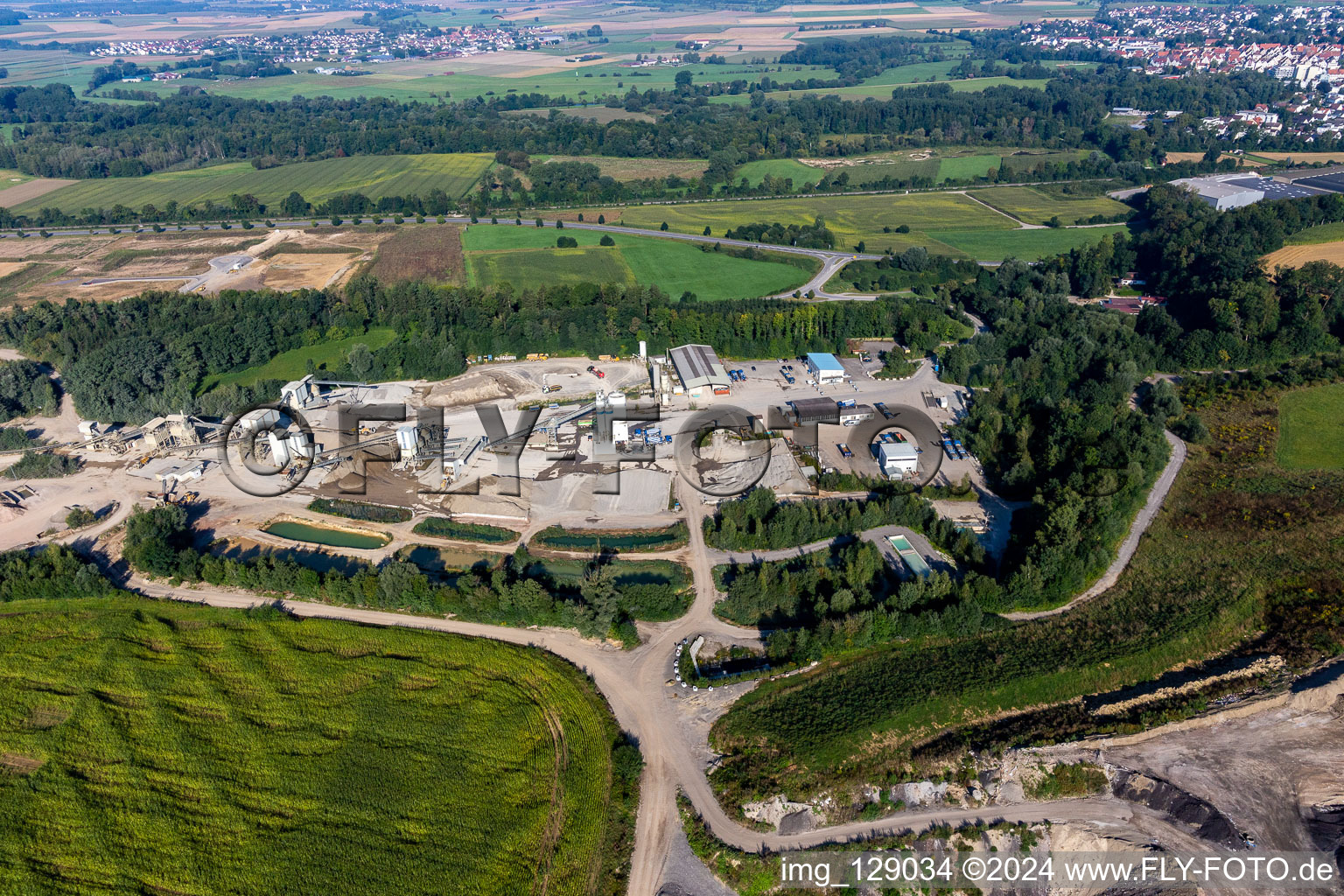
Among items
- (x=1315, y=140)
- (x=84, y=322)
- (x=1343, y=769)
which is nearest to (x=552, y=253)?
(x=84, y=322)

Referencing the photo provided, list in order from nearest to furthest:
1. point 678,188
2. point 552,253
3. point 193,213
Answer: point 552,253 → point 193,213 → point 678,188

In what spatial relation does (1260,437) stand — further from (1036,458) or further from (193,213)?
(193,213)

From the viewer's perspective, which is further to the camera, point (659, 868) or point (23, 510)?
point (23, 510)

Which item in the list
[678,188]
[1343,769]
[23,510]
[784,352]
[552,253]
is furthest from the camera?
[678,188]

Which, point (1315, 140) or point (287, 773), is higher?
point (1315, 140)

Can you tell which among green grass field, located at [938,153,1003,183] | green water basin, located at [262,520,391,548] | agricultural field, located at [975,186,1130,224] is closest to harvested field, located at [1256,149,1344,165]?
agricultural field, located at [975,186,1130,224]

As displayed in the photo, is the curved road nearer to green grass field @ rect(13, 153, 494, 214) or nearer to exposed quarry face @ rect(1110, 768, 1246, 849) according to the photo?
exposed quarry face @ rect(1110, 768, 1246, 849)

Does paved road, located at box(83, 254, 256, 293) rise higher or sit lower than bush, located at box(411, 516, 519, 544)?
higher
